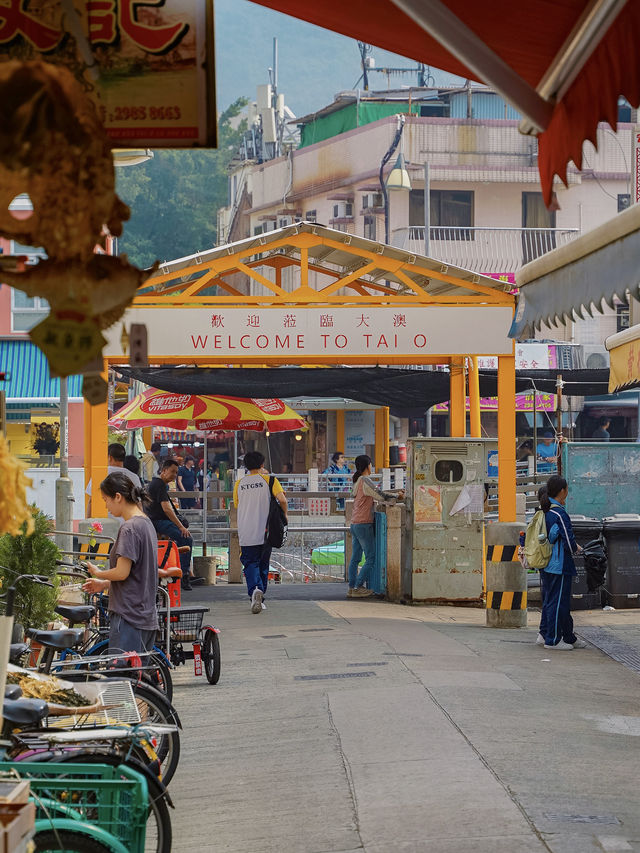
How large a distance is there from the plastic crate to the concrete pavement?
1.44ft

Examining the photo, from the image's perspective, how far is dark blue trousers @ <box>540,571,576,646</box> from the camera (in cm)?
1284

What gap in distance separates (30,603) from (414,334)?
737 cm

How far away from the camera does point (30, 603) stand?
29.7 ft

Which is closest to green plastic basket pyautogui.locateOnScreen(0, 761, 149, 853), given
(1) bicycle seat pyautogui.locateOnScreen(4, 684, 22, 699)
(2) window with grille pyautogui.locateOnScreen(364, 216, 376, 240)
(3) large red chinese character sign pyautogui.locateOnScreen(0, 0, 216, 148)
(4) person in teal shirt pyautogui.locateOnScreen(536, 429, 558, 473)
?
(1) bicycle seat pyautogui.locateOnScreen(4, 684, 22, 699)

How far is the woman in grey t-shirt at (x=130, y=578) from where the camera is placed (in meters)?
8.07

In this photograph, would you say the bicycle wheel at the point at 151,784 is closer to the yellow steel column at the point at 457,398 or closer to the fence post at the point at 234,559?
the yellow steel column at the point at 457,398

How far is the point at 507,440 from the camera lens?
15.8m

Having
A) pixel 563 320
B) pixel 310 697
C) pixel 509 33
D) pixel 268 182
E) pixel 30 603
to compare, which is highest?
pixel 268 182

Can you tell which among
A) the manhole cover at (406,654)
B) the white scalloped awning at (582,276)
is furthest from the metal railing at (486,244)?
the white scalloped awning at (582,276)

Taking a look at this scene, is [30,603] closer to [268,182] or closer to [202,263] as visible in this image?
[202,263]

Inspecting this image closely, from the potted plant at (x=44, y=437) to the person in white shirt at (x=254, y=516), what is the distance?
811 inches

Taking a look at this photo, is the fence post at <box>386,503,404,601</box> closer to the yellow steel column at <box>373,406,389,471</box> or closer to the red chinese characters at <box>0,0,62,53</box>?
the yellow steel column at <box>373,406,389,471</box>

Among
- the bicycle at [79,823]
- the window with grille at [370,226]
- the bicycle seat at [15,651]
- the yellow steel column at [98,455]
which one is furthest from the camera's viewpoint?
the window with grille at [370,226]

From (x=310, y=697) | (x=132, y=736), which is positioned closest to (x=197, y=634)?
(x=310, y=697)
